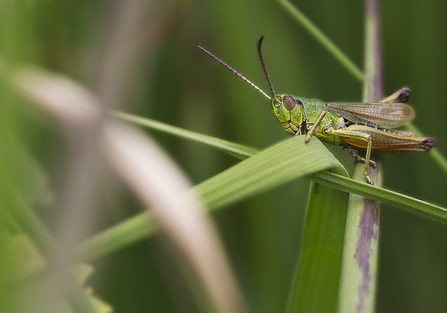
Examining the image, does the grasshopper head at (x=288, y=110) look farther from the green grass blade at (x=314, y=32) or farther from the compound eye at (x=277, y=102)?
the green grass blade at (x=314, y=32)

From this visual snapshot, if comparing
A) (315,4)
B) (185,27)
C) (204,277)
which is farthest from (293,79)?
(204,277)

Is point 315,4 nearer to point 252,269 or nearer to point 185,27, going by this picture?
point 185,27

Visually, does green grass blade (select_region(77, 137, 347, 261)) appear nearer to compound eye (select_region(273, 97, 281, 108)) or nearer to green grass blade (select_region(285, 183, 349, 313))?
green grass blade (select_region(285, 183, 349, 313))

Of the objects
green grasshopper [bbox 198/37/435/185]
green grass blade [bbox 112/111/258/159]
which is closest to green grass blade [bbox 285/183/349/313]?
green grass blade [bbox 112/111/258/159]

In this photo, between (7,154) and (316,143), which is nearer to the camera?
(7,154)

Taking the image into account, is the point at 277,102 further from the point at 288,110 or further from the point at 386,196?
the point at 386,196

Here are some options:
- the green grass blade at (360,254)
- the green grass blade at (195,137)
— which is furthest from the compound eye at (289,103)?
the green grass blade at (195,137)
